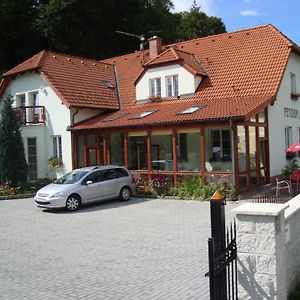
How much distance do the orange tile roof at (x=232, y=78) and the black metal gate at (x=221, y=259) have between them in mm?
12075

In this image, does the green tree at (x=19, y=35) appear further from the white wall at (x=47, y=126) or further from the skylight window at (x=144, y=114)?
the skylight window at (x=144, y=114)

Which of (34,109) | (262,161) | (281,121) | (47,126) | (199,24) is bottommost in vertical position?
(262,161)

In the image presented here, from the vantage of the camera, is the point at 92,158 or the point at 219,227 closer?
the point at 219,227

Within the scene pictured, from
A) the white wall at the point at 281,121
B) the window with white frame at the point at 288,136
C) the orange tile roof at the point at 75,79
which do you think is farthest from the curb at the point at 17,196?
the window with white frame at the point at 288,136

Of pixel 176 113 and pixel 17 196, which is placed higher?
pixel 176 113

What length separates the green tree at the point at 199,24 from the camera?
52.1m

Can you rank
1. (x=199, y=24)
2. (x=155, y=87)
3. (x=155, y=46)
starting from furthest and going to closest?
(x=199, y=24), (x=155, y=46), (x=155, y=87)

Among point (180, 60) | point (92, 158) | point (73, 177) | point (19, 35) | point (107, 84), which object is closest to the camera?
point (73, 177)

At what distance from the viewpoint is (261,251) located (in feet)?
17.3

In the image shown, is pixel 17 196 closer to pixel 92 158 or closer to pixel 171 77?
pixel 92 158

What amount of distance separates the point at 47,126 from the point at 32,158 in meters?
2.24

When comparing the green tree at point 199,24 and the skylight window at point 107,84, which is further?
the green tree at point 199,24

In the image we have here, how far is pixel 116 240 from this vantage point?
11.0 meters

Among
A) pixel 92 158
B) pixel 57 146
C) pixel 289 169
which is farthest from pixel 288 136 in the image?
pixel 57 146
